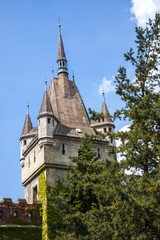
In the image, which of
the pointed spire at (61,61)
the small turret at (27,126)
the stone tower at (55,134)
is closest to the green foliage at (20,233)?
the stone tower at (55,134)

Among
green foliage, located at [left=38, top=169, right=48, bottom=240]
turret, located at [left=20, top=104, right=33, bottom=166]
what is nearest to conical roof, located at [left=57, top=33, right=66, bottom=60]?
turret, located at [left=20, top=104, right=33, bottom=166]

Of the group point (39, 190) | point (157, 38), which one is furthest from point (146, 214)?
point (39, 190)

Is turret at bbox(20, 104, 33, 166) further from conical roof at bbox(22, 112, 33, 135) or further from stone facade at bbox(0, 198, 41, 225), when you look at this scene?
stone facade at bbox(0, 198, 41, 225)

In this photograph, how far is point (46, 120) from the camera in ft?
110

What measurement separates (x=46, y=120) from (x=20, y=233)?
9.12 metres

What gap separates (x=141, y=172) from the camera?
63.1 feet

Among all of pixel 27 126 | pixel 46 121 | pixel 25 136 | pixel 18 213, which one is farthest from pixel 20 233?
pixel 27 126

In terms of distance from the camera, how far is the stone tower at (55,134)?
32.6 meters

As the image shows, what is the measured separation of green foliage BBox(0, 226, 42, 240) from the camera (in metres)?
27.4

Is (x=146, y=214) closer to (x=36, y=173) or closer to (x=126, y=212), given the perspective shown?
(x=126, y=212)

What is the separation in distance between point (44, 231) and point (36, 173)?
227 inches

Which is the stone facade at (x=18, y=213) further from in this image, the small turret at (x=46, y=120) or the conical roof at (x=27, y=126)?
the conical roof at (x=27, y=126)

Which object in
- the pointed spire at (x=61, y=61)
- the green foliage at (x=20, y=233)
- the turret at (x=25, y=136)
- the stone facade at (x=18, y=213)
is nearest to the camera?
the green foliage at (x=20, y=233)

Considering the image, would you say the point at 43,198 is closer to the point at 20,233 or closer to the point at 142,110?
the point at 20,233
